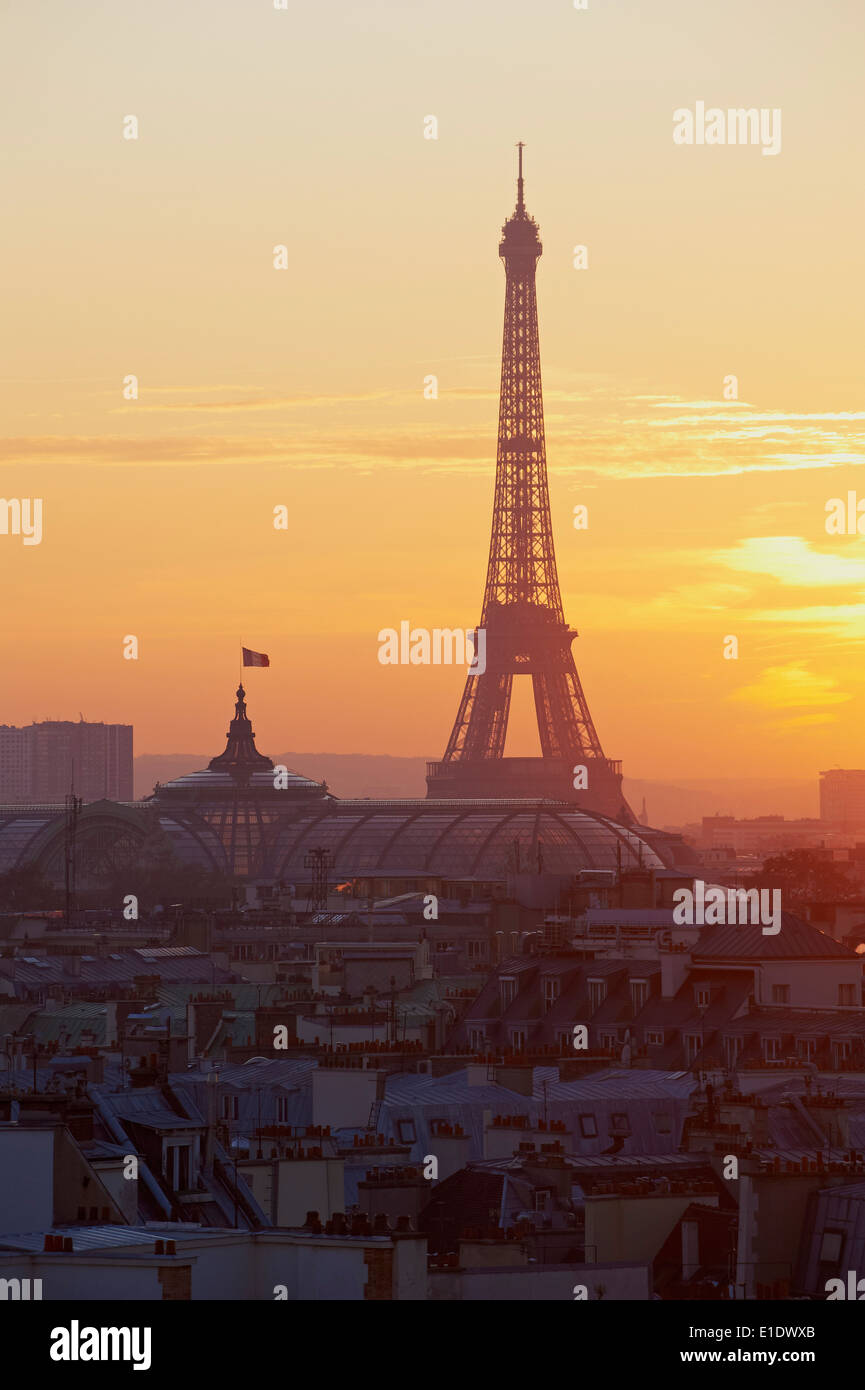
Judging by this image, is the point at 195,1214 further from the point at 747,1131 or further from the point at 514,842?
the point at 514,842

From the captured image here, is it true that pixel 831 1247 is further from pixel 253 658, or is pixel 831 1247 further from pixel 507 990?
pixel 253 658

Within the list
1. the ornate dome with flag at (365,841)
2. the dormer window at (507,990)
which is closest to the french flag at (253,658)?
the ornate dome with flag at (365,841)

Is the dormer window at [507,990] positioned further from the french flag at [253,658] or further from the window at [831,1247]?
the french flag at [253,658]

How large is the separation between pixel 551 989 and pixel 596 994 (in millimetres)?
1881

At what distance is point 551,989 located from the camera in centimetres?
6072

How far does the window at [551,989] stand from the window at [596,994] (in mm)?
919

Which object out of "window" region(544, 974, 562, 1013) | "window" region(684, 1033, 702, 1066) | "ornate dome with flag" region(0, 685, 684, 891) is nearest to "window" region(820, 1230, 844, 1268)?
"window" region(684, 1033, 702, 1066)

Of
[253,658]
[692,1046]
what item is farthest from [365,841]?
[692,1046]

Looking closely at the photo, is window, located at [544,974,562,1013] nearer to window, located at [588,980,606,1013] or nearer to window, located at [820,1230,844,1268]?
window, located at [588,980,606,1013]

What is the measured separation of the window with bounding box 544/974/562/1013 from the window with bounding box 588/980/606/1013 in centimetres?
92

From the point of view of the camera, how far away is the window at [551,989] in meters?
60.1

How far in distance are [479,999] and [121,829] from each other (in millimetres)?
121005

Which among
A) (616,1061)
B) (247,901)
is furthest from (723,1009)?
(247,901)

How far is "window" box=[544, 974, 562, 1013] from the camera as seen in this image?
60.1 m
